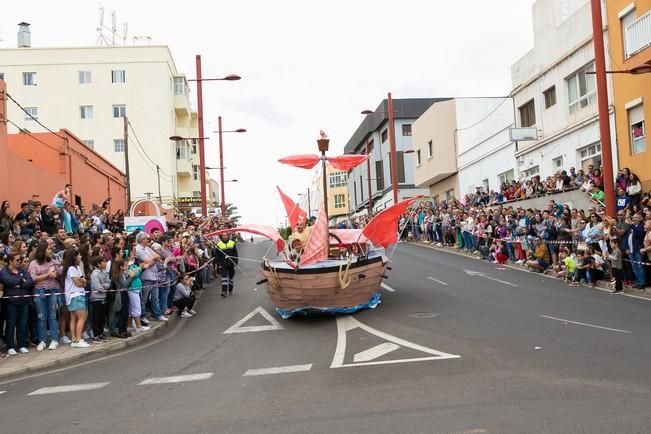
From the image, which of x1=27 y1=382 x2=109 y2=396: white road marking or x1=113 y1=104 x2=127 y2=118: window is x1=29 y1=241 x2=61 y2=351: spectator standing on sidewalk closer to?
x1=27 y1=382 x2=109 y2=396: white road marking

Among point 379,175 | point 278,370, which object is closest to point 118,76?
point 379,175

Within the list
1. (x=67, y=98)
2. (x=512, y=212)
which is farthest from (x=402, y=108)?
(x=512, y=212)

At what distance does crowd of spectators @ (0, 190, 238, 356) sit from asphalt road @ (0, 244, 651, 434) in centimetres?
115

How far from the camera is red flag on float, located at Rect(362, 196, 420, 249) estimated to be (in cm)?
1473

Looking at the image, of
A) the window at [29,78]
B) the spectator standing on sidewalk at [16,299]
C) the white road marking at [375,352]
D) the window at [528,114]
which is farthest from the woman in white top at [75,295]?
the window at [29,78]

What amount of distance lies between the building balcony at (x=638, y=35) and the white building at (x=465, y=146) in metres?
12.1

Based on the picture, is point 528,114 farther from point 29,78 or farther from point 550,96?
point 29,78

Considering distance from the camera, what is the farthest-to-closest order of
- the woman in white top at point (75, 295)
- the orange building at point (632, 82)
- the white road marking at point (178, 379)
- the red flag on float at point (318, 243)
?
the orange building at point (632, 82), the red flag on float at point (318, 243), the woman in white top at point (75, 295), the white road marking at point (178, 379)

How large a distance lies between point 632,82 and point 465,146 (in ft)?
64.6

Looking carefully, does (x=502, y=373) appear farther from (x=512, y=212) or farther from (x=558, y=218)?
(x=512, y=212)

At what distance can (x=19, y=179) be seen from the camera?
18734 millimetres

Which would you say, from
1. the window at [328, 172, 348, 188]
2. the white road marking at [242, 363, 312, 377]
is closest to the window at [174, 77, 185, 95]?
the window at [328, 172, 348, 188]

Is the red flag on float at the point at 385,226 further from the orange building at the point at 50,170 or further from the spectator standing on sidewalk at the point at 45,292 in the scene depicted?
the orange building at the point at 50,170

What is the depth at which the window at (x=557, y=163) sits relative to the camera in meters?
27.2
